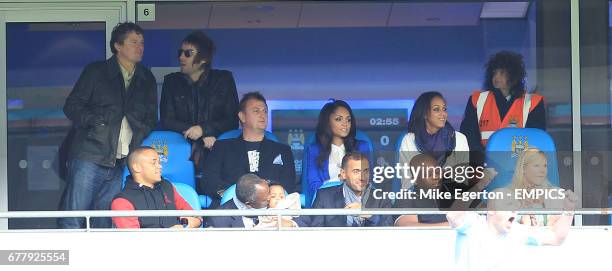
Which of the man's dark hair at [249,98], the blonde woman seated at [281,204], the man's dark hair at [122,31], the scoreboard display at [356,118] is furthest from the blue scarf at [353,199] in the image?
the man's dark hair at [122,31]

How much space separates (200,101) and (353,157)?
120 centimetres

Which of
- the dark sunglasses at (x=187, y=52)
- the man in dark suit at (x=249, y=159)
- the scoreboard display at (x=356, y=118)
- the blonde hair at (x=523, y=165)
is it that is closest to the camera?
the blonde hair at (x=523, y=165)

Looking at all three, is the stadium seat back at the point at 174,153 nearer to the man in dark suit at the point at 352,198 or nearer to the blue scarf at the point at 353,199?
the man in dark suit at the point at 352,198

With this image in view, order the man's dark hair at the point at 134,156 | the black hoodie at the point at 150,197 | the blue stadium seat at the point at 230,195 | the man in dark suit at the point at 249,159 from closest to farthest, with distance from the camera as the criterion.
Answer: the black hoodie at the point at 150,197 → the blue stadium seat at the point at 230,195 → the man's dark hair at the point at 134,156 → the man in dark suit at the point at 249,159

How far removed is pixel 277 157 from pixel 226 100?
545 millimetres

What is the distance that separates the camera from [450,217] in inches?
228

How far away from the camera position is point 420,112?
279 inches

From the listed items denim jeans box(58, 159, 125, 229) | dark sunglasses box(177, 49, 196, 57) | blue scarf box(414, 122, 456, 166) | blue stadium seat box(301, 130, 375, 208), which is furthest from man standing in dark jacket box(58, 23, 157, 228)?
blue scarf box(414, 122, 456, 166)

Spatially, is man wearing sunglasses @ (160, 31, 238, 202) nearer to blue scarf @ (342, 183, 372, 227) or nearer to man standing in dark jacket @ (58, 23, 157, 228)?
man standing in dark jacket @ (58, 23, 157, 228)

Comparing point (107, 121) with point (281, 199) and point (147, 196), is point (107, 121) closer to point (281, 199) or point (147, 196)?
point (147, 196)

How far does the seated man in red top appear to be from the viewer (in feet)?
21.1

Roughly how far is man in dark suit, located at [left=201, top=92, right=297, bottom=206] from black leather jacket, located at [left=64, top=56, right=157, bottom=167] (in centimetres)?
51

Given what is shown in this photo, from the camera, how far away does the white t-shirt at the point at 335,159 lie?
272 inches

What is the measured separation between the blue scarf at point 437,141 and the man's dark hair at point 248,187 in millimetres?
959
